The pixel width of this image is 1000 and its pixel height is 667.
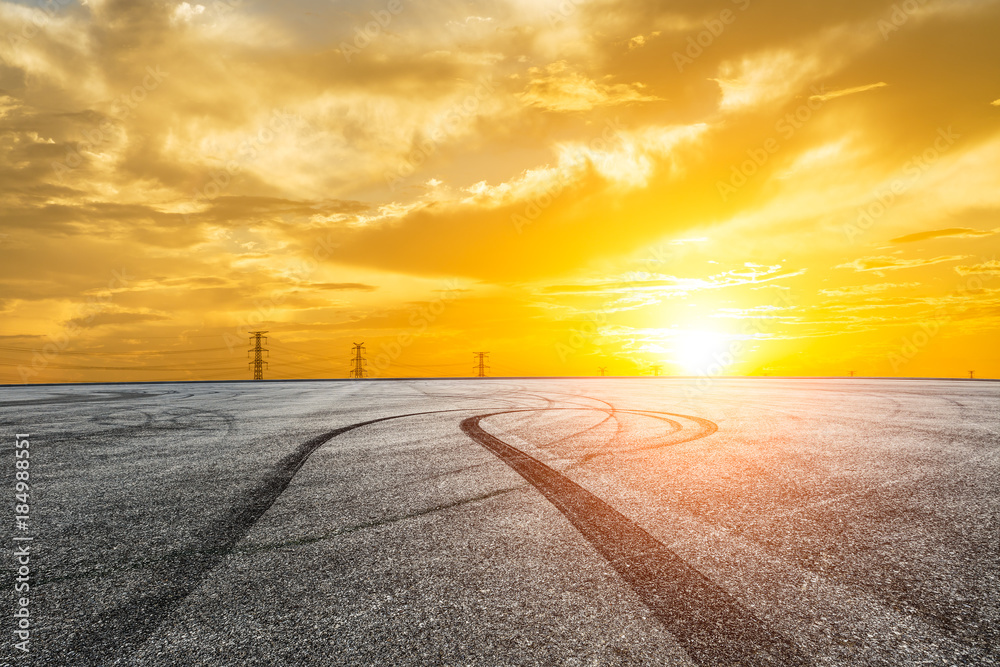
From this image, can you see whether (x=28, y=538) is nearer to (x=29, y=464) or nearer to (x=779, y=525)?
(x=29, y=464)

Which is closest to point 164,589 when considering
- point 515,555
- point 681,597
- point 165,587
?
point 165,587

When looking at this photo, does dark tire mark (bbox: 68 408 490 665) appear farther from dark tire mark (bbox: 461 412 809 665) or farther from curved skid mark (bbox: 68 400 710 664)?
dark tire mark (bbox: 461 412 809 665)

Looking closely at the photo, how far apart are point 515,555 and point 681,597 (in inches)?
52.5

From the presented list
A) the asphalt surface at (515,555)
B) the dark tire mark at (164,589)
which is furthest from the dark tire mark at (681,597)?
the dark tire mark at (164,589)

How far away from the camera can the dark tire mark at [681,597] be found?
2885 mm

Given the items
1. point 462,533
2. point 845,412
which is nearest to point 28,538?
point 462,533

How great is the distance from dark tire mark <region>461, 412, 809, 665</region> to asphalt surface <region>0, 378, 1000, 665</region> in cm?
2

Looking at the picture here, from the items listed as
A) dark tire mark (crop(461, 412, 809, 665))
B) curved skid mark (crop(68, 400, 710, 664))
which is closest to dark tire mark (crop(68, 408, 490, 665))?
curved skid mark (crop(68, 400, 710, 664))

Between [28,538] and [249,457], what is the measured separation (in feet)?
11.9

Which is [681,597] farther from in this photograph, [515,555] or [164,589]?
[164,589]

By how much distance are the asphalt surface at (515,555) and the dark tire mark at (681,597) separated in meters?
0.02

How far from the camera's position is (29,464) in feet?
27.4

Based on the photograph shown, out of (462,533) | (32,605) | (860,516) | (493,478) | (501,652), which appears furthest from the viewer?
(493,478)

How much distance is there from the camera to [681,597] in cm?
348
